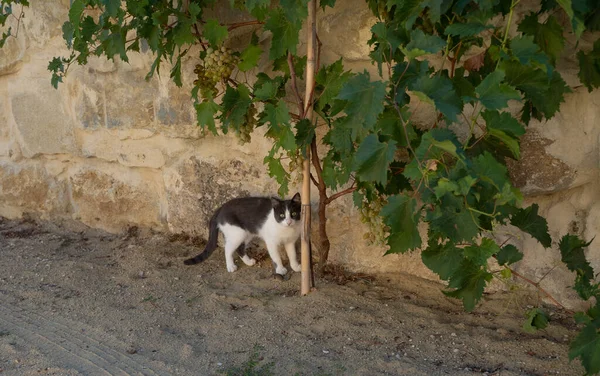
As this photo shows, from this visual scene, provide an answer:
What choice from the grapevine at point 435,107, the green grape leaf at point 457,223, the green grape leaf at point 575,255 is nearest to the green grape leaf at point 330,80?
the grapevine at point 435,107

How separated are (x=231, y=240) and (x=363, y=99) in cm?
183

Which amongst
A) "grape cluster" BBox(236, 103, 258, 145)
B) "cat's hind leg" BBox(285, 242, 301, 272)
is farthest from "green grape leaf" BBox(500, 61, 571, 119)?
"cat's hind leg" BBox(285, 242, 301, 272)

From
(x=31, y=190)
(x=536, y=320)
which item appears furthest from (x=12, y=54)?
(x=536, y=320)

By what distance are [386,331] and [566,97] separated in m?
→ 1.15

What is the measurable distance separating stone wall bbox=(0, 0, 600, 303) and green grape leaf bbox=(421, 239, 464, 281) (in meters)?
0.74

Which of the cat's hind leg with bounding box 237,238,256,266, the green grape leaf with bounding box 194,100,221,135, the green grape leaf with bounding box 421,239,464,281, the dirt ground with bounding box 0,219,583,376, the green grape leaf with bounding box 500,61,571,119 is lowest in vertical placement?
the dirt ground with bounding box 0,219,583,376

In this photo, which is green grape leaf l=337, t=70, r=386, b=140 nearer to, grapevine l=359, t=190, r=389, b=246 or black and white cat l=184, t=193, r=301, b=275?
grapevine l=359, t=190, r=389, b=246

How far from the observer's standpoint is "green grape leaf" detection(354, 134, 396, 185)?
6.17 feet

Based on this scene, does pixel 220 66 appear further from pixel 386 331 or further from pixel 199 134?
pixel 386 331

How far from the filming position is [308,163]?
9.24 feet

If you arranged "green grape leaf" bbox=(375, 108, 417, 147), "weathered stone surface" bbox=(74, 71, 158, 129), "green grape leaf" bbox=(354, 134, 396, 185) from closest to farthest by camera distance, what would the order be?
"green grape leaf" bbox=(354, 134, 396, 185) → "green grape leaf" bbox=(375, 108, 417, 147) → "weathered stone surface" bbox=(74, 71, 158, 129)

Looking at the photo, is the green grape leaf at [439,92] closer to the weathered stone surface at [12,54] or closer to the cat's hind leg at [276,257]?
the cat's hind leg at [276,257]

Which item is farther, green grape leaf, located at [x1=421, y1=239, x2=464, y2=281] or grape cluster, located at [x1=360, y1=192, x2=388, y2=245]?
grape cluster, located at [x1=360, y1=192, x2=388, y2=245]

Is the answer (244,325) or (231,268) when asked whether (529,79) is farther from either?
(231,268)
